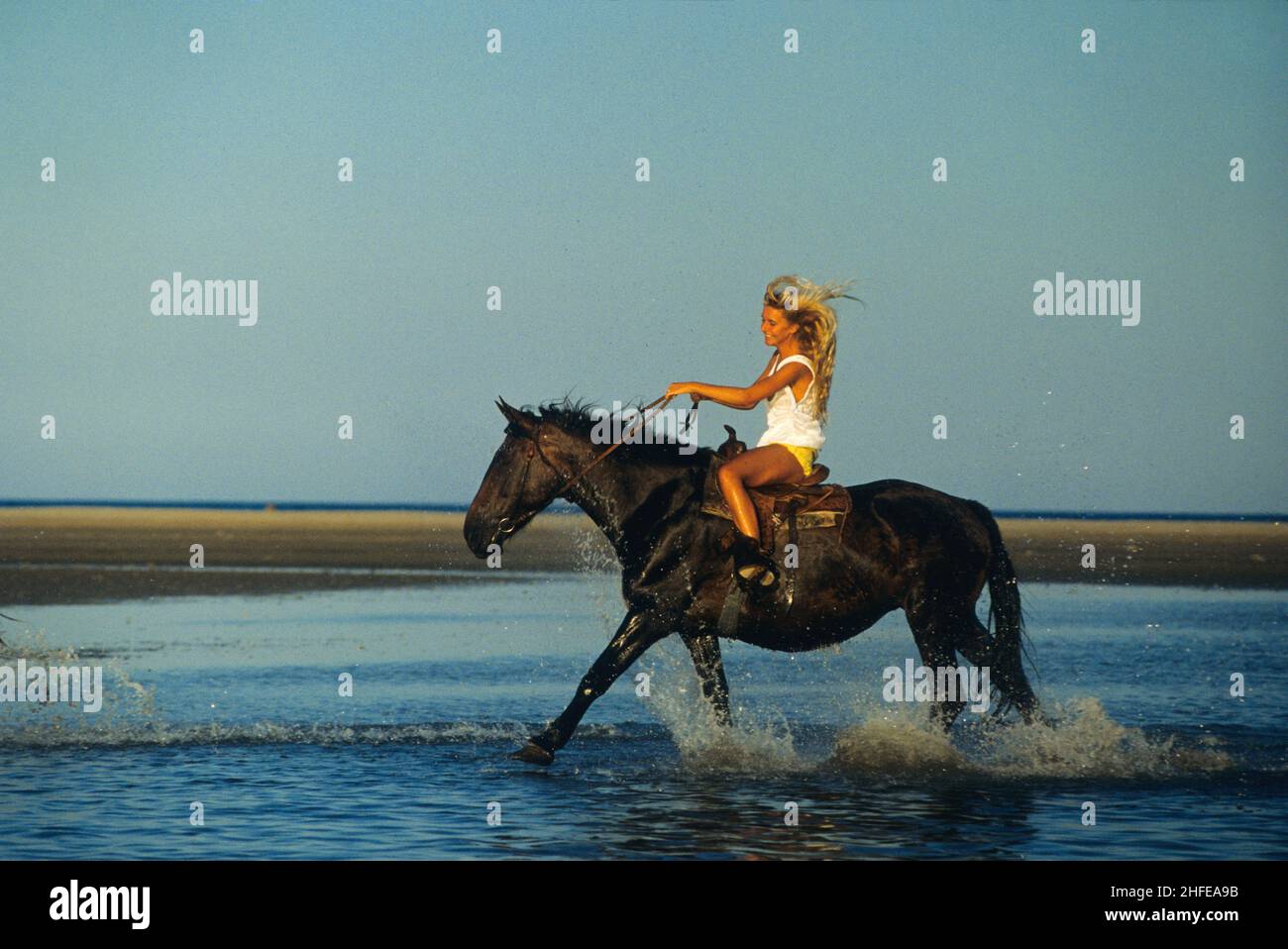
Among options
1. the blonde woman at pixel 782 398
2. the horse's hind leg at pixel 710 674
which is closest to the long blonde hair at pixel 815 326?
the blonde woman at pixel 782 398

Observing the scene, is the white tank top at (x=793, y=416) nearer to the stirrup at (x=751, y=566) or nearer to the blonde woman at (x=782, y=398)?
the blonde woman at (x=782, y=398)

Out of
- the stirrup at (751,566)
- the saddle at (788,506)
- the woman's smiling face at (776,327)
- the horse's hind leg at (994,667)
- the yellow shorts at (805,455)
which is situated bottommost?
the horse's hind leg at (994,667)

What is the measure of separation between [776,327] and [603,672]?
293 cm

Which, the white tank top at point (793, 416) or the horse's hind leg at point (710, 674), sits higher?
the white tank top at point (793, 416)

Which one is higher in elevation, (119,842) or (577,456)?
(577,456)

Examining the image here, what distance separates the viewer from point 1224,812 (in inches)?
417

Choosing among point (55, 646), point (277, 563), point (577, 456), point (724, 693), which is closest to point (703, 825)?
point (724, 693)

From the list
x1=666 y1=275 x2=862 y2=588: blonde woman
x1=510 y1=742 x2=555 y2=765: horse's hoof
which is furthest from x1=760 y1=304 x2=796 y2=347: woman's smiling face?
x1=510 y1=742 x2=555 y2=765: horse's hoof

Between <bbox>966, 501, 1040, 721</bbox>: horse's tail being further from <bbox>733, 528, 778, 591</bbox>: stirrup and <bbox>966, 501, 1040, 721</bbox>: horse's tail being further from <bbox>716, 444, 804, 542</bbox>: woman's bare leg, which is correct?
<bbox>733, 528, 778, 591</bbox>: stirrup

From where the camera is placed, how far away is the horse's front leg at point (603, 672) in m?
12.0

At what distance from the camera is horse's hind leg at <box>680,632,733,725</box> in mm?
12266
